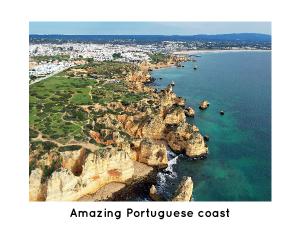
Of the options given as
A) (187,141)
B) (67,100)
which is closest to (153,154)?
(187,141)

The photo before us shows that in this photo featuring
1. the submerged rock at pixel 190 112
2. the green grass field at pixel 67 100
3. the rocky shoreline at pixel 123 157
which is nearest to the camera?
the rocky shoreline at pixel 123 157

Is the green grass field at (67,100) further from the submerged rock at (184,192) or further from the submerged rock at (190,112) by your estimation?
the submerged rock at (184,192)

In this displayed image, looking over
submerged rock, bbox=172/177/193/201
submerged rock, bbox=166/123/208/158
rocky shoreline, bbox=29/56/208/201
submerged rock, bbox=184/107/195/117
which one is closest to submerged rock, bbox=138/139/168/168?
rocky shoreline, bbox=29/56/208/201

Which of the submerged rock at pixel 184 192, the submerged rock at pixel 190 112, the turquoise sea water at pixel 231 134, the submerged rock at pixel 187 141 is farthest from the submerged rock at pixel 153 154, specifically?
the submerged rock at pixel 190 112

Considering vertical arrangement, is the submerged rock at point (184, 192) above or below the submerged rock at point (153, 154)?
below

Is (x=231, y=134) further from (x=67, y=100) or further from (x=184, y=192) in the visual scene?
(x=67, y=100)

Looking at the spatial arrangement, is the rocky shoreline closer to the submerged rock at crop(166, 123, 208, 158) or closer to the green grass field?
the submerged rock at crop(166, 123, 208, 158)
